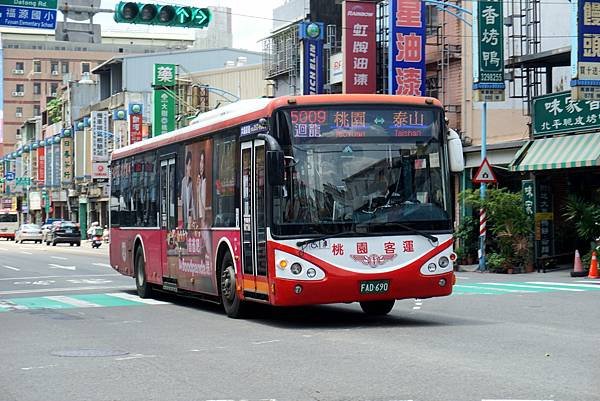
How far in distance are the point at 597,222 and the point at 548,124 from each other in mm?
3996

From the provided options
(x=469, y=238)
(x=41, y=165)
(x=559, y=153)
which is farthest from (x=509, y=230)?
(x=41, y=165)

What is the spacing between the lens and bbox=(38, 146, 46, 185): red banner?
112 m

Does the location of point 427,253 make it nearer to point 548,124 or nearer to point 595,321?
point 595,321

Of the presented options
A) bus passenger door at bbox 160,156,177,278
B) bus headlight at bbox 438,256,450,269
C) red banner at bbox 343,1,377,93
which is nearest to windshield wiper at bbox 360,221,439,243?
bus headlight at bbox 438,256,450,269

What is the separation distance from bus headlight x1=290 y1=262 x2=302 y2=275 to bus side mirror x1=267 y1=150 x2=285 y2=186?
1210mm

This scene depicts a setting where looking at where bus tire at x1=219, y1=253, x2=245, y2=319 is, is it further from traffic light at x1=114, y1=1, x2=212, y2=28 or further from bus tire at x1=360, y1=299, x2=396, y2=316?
traffic light at x1=114, y1=1, x2=212, y2=28

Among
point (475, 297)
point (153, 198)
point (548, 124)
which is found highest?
point (548, 124)

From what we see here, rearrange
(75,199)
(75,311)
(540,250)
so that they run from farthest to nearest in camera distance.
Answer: (75,199), (540,250), (75,311)

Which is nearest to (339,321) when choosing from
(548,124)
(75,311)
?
(75,311)

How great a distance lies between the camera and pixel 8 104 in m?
155

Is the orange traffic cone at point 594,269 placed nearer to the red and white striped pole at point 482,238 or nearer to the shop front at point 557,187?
the shop front at point 557,187

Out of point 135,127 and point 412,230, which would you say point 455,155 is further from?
point 135,127

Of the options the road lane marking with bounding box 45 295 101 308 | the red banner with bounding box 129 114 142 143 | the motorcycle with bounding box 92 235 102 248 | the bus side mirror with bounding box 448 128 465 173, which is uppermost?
the red banner with bounding box 129 114 142 143

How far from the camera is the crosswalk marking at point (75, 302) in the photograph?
2030 cm
